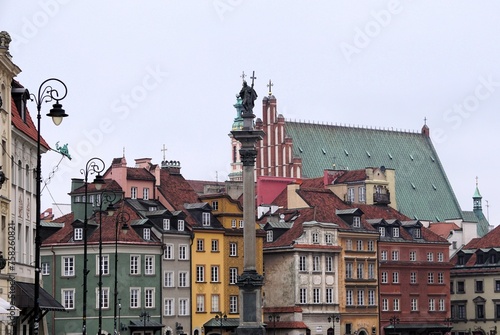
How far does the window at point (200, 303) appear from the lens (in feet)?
329

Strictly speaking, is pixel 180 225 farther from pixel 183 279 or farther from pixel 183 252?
pixel 183 279

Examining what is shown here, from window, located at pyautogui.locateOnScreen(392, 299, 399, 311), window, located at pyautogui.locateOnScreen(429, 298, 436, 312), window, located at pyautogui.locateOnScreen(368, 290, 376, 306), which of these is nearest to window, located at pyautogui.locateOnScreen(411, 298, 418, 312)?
window, located at pyautogui.locateOnScreen(429, 298, 436, 312)

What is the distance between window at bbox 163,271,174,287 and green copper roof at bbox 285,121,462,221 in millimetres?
45624

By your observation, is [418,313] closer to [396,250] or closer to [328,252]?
[396,250]

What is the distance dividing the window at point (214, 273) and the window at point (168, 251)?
390 centimetres

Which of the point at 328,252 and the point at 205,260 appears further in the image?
the point at 328,252

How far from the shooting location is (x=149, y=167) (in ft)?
352

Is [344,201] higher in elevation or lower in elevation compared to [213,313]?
higher

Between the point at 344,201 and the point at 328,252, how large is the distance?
1068 centimetres

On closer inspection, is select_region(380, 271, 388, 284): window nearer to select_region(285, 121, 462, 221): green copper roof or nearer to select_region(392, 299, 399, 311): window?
select_region(392, 299, 399, 311): window

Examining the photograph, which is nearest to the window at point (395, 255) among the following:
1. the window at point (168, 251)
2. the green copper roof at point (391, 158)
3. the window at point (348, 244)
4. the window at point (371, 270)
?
the window at point (371, 270)

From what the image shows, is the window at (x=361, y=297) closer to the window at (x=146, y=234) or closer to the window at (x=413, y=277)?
the window at (x=413, y=277)

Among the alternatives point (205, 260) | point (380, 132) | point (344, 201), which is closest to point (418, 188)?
point (380, 132)

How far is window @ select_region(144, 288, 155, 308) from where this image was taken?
96.8 metres
